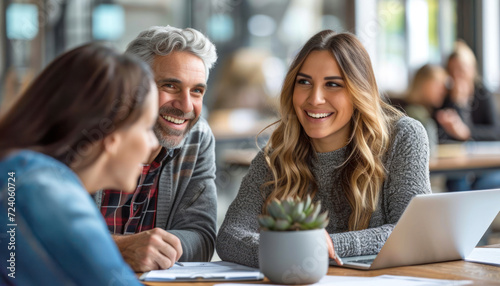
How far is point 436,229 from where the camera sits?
131 centimetres

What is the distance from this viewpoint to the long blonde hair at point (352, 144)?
5.55ft

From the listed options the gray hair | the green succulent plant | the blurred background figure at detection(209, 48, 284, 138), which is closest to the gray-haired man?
the gray hair

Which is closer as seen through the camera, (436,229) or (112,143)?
(112,143)

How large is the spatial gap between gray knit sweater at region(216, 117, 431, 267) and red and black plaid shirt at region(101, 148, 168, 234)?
267mm

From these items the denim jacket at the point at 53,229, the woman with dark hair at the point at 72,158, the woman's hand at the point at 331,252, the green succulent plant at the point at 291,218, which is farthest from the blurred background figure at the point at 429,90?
the denim jacket at the point at 53,229

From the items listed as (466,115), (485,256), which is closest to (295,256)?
(485,256)

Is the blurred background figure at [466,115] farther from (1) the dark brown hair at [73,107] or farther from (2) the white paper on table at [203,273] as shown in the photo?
(1) the dark brown hair at [73,107]

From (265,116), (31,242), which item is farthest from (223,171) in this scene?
(31,242)

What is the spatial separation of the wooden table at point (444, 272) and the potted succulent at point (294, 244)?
7 cm

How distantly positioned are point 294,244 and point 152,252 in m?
0.36

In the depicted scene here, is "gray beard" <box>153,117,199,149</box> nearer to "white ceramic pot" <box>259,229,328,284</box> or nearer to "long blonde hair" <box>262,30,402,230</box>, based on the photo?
"long blonde hair" <box>262,30,402,230</box>

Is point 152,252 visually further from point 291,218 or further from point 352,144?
point 352,144

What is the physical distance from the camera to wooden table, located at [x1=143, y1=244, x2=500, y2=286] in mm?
1210

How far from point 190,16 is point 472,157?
Result: 391 centimetres
